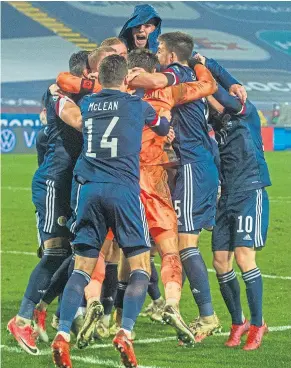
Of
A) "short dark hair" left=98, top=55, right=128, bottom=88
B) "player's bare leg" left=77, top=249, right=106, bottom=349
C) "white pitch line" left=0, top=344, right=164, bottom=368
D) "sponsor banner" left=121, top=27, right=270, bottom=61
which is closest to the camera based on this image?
"player's bare leg" left=77, top=249, right=106, bottom=349

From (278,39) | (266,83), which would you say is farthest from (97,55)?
(278,39)

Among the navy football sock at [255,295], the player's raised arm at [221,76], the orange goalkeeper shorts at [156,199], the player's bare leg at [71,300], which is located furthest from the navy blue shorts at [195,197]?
the player's bare leg at [71,300]

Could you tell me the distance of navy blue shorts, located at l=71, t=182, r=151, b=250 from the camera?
6.57m

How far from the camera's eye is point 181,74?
7.41m

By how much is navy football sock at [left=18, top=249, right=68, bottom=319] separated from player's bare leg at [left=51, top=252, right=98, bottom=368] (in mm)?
1225

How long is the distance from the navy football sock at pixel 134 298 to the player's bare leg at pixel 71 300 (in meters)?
0.29

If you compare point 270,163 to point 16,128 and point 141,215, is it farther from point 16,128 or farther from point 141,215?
point 141,215

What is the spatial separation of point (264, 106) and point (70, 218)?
37.7 metres

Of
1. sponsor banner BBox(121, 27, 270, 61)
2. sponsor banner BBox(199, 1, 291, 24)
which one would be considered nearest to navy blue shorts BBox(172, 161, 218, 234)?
sponsor banner BBox(121, 27, 270, 61)

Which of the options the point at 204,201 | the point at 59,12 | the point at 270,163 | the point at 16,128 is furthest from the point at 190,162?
the point at 59,12

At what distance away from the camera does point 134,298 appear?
21.5 ft

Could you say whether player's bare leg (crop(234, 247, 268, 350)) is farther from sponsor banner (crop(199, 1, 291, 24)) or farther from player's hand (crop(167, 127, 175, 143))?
sponsor banner (crop(199, 1, 291, 24))

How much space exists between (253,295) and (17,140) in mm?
24127

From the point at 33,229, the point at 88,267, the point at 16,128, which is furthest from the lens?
the point at 16,128
